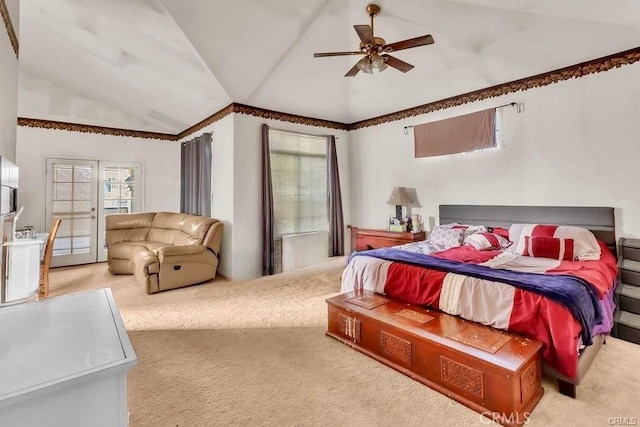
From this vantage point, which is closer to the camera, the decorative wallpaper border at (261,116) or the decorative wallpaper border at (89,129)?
the decorative wallpaper border at (261,116)

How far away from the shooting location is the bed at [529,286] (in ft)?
6.39

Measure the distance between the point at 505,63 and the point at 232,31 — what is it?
3165mm

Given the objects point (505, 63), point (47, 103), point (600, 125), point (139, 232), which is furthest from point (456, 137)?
point (47, 103)

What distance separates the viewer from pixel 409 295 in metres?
2.65

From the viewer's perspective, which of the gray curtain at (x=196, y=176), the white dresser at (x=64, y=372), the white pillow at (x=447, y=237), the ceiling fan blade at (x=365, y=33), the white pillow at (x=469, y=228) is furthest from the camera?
the gray curtain at (x=196, y=176)

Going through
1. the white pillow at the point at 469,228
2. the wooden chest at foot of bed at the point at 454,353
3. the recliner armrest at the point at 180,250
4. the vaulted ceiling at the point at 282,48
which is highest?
the vaulted ceiling at the point at 282,48

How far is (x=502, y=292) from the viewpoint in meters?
2.16

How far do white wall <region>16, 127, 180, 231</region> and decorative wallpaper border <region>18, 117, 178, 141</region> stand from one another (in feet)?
0.22

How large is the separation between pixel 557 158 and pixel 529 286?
237 centimetres

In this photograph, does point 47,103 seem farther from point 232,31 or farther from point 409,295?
point 409,295

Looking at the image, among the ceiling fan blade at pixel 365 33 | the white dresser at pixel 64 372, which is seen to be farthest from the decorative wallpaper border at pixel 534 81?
the white dresser at pixel 64 372

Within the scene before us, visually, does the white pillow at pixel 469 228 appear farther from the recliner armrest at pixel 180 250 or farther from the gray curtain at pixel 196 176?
the gray curtain at pixel 196 176

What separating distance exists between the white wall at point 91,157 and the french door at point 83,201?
0.12 metres

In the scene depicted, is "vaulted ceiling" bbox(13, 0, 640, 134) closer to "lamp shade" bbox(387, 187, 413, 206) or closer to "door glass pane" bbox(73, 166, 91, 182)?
"door glass pane" bbox(73, 166, 91, 182)
